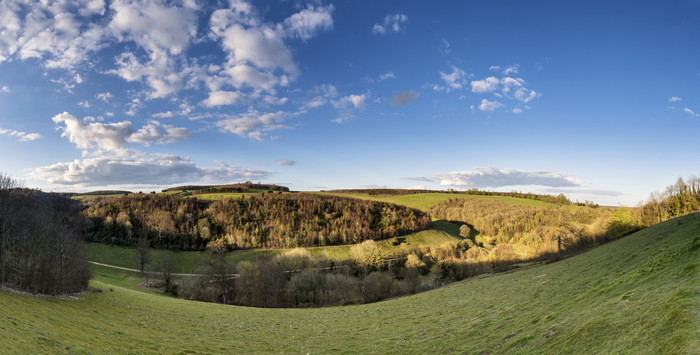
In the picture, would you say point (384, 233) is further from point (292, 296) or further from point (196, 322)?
A: point (196, 322)

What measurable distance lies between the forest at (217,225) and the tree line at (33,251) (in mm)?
102910

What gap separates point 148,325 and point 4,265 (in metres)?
23.7

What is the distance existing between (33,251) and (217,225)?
465ft

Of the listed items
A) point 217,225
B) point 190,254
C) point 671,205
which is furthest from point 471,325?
point 217,225

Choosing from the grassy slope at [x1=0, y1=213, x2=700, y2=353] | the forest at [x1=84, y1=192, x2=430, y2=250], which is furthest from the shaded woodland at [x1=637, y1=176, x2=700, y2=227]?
the forest at [x1=84, y1=192, x2=430, y2=250]

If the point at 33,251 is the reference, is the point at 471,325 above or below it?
below

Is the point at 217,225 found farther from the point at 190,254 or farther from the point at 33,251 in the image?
the point at 33,251

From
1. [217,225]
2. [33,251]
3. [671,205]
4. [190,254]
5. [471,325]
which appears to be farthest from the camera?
[217,225]

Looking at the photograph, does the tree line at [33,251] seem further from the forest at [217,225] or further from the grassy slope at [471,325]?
the forest at [217,225]

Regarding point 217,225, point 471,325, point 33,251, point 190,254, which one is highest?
point 33,251

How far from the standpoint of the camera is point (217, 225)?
6964 inches

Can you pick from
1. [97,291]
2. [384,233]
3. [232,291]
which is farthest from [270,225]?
[97,291]

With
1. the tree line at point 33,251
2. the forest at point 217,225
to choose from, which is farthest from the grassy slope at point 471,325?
the forest at point 217,225

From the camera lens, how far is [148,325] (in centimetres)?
3194
